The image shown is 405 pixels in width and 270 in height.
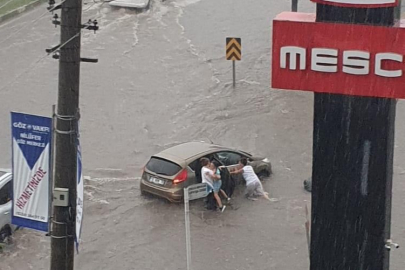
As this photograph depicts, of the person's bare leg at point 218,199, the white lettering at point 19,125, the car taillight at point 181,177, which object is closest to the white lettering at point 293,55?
the white lettering at point 19,125

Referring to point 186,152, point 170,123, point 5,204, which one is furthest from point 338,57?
point 170,123

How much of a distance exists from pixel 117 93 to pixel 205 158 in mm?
8434

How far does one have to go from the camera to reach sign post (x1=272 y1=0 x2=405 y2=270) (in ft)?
33.6

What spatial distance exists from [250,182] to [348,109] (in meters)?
7.97

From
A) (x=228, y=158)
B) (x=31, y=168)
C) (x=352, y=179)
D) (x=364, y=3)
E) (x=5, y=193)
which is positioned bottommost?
(x=228, y=158)

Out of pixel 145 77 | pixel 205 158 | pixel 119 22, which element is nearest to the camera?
pixel 205 158

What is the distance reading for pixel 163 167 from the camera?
18.6 meters

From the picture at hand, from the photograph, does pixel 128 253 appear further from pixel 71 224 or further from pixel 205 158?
pixel 71 224

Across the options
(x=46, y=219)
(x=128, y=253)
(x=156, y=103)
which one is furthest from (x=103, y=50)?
(x=46, y=219)

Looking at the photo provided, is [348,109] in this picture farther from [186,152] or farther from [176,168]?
[186,152]

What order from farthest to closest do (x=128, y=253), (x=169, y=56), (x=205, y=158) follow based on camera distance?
(x=169, y=56) → (x=205, y=158) → (x=128, y=253)

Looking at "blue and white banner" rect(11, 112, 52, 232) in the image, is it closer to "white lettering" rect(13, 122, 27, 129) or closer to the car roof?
"white lettering" rect(13, 122, 27, 129)

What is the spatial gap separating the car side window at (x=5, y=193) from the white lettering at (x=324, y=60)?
7.96m

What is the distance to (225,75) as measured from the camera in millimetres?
28312
